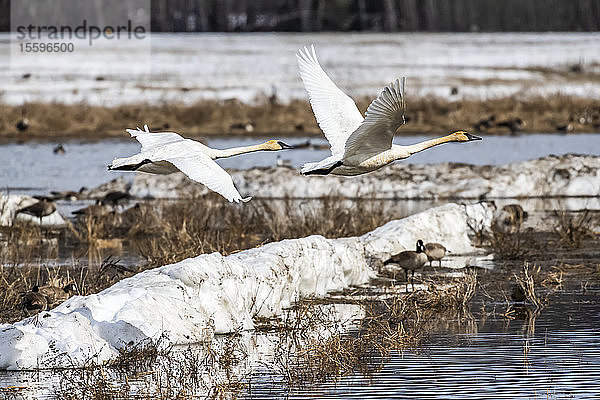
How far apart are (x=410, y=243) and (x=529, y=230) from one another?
3033mm

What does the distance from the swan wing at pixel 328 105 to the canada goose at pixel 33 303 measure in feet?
10.9

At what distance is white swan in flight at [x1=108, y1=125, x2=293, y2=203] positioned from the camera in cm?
985

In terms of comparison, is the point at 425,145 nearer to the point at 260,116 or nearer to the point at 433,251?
the point at 433,251

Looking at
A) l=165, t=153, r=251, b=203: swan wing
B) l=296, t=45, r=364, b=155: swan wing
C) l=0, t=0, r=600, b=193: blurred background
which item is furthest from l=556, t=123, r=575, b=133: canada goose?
l=165, t=153, r=251, b=203: swan wing

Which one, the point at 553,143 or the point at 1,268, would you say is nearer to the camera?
the point at 1,268

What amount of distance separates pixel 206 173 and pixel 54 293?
3153 millimetres

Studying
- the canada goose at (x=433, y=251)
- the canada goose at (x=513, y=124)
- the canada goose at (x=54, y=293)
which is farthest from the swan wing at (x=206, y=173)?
the canada goose at (x=513, y=124)

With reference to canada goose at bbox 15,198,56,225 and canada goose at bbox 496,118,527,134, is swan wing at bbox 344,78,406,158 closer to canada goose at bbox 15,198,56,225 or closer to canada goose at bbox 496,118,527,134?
canada goose at bbox 15,198,56,225

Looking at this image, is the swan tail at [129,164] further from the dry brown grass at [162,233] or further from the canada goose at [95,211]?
the canada goose at [95,211]

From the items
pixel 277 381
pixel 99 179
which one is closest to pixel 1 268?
pixel 277 381

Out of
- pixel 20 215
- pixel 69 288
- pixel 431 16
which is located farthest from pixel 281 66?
pixel 69 288

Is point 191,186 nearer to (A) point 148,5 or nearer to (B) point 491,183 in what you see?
(B) point 491,183

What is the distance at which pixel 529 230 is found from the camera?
1861cm

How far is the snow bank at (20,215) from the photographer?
64.3 feet
